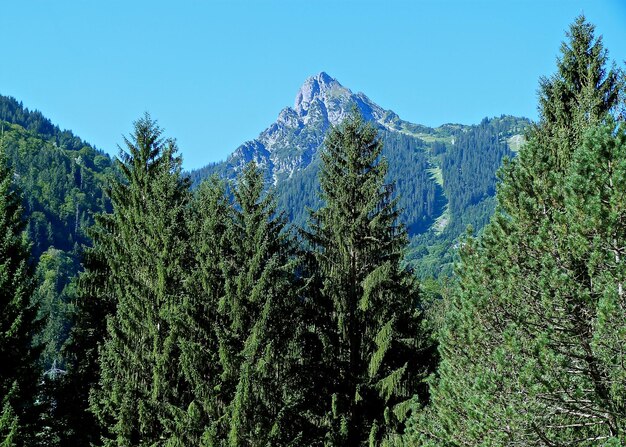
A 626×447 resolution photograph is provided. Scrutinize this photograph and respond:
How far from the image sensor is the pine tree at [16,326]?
15.6 m

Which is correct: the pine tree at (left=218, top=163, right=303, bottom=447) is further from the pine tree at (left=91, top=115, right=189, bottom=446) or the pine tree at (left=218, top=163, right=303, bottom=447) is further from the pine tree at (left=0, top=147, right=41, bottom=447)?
the pine tree at (left=0, top=147, right=41, bottom=447)

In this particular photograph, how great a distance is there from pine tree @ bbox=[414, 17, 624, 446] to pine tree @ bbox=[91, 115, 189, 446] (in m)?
7.64

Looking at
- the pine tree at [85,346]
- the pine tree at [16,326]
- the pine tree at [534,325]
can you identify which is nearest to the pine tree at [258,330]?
Result: the pine tree at [534,325]

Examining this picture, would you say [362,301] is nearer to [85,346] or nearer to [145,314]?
[145,314]

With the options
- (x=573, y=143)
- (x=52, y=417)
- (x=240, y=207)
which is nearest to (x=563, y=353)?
(x=573, y=143)

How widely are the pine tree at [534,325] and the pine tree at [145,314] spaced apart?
7644 mm

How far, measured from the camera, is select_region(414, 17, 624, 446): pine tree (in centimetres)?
917

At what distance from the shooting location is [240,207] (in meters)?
19.0

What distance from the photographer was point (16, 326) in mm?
15531

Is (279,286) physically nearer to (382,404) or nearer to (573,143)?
(382,404)

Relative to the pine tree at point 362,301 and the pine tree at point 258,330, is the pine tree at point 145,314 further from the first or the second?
the pine tree at point 362,301

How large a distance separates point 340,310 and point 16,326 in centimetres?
933

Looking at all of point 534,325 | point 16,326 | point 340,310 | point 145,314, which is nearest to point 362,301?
point 340,310

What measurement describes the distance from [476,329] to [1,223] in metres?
13.1
